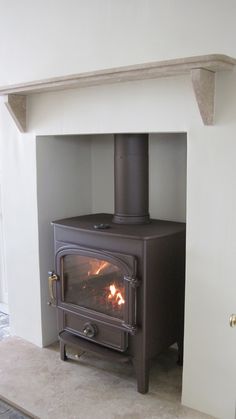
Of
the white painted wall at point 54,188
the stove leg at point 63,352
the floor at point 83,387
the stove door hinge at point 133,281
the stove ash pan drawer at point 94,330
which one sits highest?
the white painted wall at point 54,188

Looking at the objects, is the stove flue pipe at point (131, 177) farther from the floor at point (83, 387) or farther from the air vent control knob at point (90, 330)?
the floor at point (83, 387)

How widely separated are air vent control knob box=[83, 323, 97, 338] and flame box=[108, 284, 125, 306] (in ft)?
0.64

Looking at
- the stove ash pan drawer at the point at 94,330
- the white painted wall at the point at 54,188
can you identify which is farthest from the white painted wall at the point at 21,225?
the stove ash pan drawer at the point at 94,330

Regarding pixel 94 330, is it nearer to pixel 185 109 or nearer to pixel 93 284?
pixel 93 284

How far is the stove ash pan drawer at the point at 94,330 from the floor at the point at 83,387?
22 centimetres

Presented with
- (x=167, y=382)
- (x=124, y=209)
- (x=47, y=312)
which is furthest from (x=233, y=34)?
(x=47, y=312)

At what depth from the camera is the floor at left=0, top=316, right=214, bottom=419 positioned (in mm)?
2166

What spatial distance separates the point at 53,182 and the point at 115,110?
757 mm

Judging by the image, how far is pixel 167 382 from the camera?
2.41m

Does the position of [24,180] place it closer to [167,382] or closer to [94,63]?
[94,63]

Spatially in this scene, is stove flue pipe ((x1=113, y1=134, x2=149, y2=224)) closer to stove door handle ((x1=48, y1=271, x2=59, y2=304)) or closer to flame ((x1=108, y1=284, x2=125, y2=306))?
flame ((x1=108, y1=284, x2=125, y2=306))

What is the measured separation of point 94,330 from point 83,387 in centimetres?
30

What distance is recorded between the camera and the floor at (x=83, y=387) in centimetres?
217

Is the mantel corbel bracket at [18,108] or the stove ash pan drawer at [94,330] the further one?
the mantel corbel bracket at [18,108]
